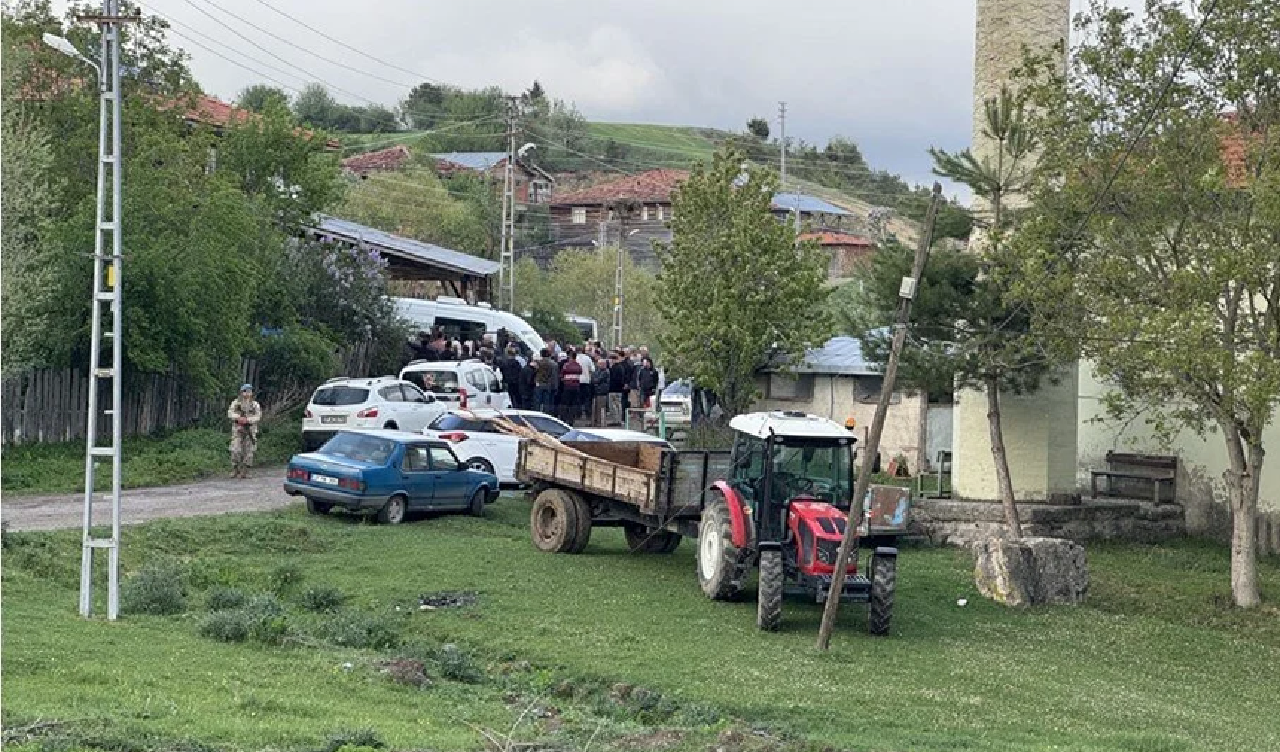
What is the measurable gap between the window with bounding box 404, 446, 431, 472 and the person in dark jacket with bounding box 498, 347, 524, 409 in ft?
43.5

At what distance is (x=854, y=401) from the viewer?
136 feet

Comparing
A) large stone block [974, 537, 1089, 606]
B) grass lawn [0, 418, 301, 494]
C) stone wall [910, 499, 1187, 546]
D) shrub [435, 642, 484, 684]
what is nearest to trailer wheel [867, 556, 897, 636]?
large stone block [974, 537, 1089, 606]

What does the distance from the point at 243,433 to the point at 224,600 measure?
13574mm

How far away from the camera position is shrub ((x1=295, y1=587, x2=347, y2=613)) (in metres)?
21.2

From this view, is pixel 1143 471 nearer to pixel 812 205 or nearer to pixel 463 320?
pixel 463 320

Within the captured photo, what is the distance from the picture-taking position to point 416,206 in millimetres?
88250

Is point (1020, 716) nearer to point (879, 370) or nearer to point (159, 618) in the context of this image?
point (159, 618)

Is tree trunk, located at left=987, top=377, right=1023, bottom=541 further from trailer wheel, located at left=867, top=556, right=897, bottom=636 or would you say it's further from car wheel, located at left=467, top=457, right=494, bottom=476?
car wheel, located at left=467, top=457, right=494, bottom=476

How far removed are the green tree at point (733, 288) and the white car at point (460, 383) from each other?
5.17m

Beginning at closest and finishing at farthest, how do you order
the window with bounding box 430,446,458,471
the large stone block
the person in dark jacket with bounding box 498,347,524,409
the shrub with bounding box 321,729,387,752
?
1. the shrub with bounding box 321,729,387,752
2. the large stone block
3. the window with bounding box 430,446,458,471
4. the person in dark jacket with bounding box 498,347,524,409

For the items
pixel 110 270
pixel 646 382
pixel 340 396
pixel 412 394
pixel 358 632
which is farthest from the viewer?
pixel 646 382

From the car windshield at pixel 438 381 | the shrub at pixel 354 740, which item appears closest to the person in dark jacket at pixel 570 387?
the car windshield at pixel 438 381

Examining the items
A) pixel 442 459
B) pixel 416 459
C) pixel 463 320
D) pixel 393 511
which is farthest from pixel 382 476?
pixel 463 320

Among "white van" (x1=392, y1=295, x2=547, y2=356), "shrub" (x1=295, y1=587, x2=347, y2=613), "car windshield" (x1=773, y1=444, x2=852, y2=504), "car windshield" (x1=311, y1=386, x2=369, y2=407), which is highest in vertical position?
"white van" (x1=392, y1=295, x2=547, y2=356)
